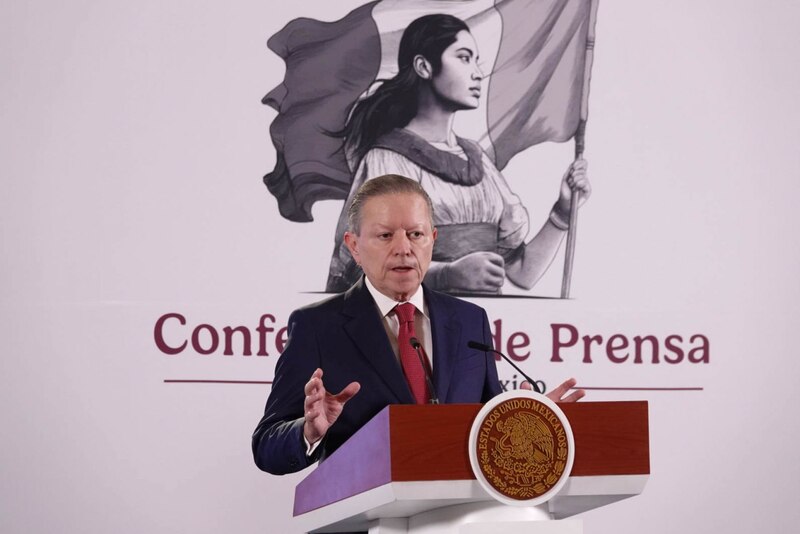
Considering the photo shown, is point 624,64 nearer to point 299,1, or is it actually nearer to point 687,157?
point 687,157

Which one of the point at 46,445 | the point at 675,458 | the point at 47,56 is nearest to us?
the point at 46,445

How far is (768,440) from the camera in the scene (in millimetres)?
4500

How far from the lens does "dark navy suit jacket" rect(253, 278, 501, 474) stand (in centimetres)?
257

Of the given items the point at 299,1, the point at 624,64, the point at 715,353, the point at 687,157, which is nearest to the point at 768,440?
the point at 715,353

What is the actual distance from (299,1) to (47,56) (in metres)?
1.03

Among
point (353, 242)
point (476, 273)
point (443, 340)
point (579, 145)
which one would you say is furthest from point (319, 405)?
point (579, 145)

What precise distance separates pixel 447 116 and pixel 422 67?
23 centimetres

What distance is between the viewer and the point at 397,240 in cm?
271

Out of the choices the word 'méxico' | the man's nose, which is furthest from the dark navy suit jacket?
the word 'méxico'

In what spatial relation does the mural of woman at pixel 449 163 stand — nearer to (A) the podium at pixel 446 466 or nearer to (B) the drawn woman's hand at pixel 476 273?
(B) the drawn woman's hand at pixel 476 273

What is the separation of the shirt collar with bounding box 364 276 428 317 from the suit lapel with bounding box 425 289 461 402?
0.02 meters

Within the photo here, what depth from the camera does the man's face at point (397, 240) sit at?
2713mm

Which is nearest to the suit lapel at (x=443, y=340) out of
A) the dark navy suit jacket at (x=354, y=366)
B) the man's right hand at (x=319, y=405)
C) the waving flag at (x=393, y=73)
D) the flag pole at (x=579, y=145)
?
the dark navy suit jacket at (x=354, y=366)

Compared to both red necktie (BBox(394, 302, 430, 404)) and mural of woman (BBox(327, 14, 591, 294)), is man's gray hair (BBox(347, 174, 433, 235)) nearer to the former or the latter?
red necktie (BBox(394, 302, 430, 404))
